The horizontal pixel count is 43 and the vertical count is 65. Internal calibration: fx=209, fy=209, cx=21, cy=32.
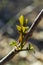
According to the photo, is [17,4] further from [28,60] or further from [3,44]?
[28,60]

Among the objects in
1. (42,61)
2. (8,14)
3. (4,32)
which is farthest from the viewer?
Result: (8,14)

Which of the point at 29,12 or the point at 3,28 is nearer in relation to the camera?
the point at 3,28

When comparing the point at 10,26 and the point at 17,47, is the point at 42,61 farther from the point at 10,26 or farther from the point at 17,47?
the point at 17,47

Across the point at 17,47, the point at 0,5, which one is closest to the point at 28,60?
the point at 0,5

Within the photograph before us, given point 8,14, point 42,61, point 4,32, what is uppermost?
point 8,14

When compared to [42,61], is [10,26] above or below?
above

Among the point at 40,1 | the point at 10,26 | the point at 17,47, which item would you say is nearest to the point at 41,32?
the point at 10,26

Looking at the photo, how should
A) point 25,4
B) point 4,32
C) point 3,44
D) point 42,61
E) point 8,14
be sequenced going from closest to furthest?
1. point 42,61
2. point 3,44
3. point 4,32
4. point 8,14
5. point 25,4
